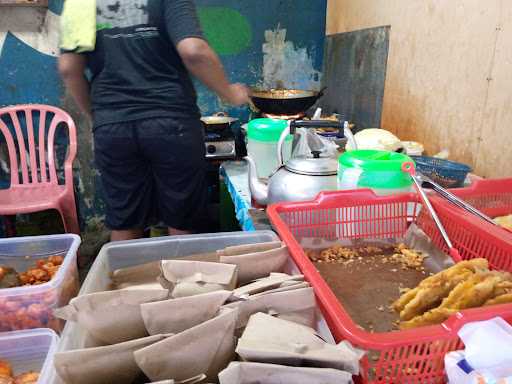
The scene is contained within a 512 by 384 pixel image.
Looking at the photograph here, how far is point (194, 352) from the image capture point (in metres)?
0.61

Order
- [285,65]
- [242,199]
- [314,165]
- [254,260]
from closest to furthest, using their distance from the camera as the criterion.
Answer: [254,260] < [314,165] < [242,199] < [285,65]

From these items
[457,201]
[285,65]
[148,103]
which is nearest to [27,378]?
[457,201]

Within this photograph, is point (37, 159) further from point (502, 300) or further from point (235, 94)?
point (502, 300)

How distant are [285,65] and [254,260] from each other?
279 centimetres

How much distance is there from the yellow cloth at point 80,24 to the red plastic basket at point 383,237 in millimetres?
1193

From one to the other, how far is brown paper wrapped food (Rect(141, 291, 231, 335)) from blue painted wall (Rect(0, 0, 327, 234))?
2843 mm

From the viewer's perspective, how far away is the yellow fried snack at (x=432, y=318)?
678mm

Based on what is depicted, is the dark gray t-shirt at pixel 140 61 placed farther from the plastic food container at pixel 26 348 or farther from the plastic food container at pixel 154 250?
the plastic food container at pixel 26 348

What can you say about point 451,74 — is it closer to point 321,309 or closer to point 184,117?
point 184,117

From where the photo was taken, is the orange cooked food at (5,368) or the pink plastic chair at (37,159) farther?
the pink plastic chair at (37,159)

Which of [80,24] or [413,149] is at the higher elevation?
[80,24]

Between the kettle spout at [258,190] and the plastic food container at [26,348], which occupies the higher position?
the kettle spout at [258,190]

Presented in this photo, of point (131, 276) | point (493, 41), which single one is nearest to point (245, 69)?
point (493, 41)

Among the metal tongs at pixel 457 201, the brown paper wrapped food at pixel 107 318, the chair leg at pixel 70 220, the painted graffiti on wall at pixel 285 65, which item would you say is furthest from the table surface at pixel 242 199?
the painted graffiti on wall at pixel 285 65
